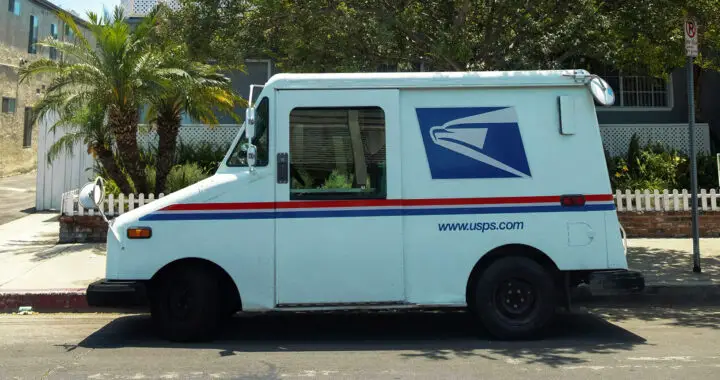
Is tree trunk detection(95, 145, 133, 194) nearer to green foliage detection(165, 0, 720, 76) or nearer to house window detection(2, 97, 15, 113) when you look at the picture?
→ green foliage detection(165, 0, 720, 76)

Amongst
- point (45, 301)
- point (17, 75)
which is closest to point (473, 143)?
point (45, 301)

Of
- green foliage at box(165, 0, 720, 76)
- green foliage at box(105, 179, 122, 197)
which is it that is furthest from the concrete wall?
green foliage at box(165, 0, 720, 76)

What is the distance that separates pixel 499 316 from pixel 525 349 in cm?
40

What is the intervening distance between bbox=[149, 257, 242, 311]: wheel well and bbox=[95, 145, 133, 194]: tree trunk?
6.73 m

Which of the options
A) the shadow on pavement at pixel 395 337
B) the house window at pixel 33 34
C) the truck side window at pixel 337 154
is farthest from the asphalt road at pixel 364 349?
the house window at pixel 33 34

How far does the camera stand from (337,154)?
5992mm

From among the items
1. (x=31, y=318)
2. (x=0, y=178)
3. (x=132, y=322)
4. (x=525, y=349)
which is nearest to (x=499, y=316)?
(x=525, y=349)

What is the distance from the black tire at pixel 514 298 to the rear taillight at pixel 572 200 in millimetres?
657

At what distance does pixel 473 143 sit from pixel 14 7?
75.6 ft

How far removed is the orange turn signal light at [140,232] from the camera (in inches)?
231

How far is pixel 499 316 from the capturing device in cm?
611

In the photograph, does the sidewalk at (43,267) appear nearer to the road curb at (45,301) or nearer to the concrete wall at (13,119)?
the road curb at (45,301)

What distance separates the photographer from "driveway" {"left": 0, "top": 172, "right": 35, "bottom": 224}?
1479 cm

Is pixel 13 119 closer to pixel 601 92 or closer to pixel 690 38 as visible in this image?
pixel 690 38
